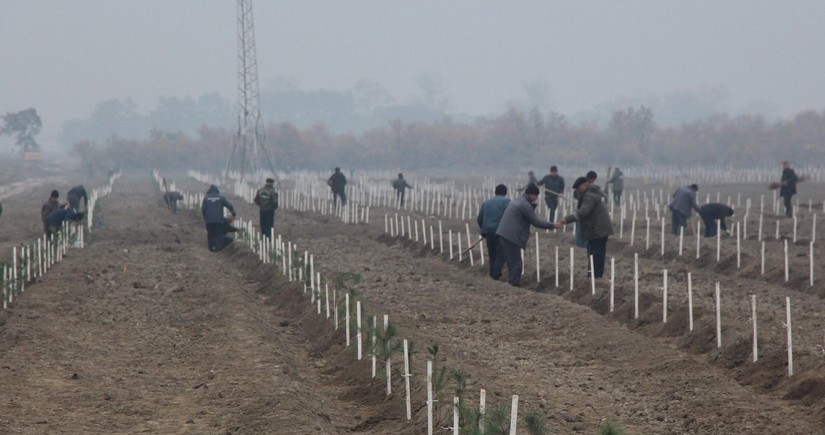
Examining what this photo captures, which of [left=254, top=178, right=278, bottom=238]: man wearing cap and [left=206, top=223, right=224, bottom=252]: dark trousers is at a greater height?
[left=254, top=178, right=278, bottom=238]: man wearing cap

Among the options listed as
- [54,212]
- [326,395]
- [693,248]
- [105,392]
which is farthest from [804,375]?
[54,212]

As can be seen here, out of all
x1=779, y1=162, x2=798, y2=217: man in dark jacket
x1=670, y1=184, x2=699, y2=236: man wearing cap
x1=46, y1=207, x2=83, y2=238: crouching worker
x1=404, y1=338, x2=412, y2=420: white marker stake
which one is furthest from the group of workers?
x1=779, y1=162, x2=798, y2=217: man in dark jacket

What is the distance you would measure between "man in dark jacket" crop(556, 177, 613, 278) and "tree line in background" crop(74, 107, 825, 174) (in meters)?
94.0

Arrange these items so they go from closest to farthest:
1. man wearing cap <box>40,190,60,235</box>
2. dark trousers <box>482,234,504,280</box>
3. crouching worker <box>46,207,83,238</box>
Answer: dark trousers <box>482,234,504,280</box>, crouching worker <box>46,207,83,238</box>, man wearing cap <box>40,190,60,235</box>

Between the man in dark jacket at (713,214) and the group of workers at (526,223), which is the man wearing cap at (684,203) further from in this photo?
the group of workers at (526,223)

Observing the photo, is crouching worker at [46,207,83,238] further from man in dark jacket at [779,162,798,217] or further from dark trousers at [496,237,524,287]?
man in dark jacket at [779,162,798,217]

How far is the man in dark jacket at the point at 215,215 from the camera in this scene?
25859 millimetres

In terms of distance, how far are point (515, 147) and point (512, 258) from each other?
99.9m

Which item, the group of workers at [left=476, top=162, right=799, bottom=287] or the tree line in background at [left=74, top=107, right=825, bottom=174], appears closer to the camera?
the group of workers at [left=476, top=162, right=799, bottom=287]

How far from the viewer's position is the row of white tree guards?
1707cm

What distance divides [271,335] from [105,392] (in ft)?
12.3

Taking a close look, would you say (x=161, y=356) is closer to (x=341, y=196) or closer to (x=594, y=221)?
(x=594, y=221)

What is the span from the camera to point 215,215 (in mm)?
26344

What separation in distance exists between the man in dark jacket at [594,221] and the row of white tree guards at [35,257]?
775 centimetres
